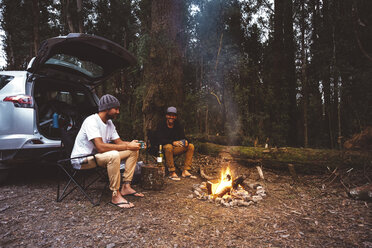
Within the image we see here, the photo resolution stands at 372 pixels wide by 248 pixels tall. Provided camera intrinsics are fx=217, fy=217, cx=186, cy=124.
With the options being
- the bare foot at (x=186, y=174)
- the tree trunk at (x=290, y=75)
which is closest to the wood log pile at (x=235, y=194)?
the bare foot at (x=186, y=174)

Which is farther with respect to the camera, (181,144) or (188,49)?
(188,49)

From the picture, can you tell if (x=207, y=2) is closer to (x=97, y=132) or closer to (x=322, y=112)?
(x=322, y=112)

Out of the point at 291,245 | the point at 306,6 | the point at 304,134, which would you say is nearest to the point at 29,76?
the point at 291,245

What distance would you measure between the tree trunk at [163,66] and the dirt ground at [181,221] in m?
2.28

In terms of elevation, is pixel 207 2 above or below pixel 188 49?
above

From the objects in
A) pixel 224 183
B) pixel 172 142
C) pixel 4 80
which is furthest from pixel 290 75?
pixel 4 80

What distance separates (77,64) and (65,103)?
1.05 m

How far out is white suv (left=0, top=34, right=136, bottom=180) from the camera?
332 centimetres

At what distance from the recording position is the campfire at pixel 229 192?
132 inches

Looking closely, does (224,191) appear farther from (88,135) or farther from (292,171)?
(88,135)

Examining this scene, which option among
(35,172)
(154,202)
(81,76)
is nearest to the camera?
(154,202)

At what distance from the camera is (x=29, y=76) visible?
12.0 feet

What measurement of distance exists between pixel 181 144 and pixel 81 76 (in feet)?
8.24

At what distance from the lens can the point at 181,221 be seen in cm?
267
